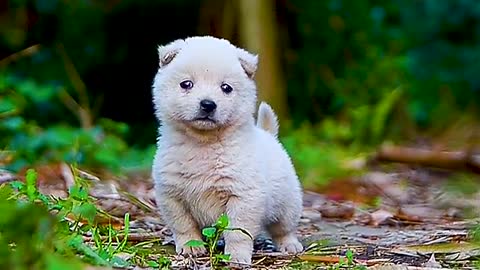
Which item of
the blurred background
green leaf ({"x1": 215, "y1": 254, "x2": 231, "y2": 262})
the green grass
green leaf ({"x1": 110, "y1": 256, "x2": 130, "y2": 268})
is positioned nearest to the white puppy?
green leaf ({"x1": 215, "y1": 254, "x2": 231, "y2": 262})

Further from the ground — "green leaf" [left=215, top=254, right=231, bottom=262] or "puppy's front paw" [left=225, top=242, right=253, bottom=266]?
"puppy's front paw" [left=225, top=242, right=253, bottom=266]

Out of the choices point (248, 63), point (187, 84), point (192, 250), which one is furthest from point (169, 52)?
point (192, 250)

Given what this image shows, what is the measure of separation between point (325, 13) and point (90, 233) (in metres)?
6.78

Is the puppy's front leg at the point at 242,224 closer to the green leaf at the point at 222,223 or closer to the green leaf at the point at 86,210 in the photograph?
the green leaf at the point at 222,223

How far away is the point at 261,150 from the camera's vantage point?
12.2 ft

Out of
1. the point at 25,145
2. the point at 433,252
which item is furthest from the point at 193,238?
the point at 25,145

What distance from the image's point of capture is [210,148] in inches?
144

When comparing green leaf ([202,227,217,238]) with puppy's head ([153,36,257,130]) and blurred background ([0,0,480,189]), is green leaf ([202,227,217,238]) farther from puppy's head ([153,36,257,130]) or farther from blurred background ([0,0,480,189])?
blurred background ([0,0,480,189])

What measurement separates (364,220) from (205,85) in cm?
173

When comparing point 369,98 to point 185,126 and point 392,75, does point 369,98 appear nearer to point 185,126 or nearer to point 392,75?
point 392,75

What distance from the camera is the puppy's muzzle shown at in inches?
138

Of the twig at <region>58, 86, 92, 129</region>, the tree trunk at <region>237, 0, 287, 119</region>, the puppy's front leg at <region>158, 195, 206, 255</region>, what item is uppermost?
the tree trunk at <region>237, 0, 287, 119</region>

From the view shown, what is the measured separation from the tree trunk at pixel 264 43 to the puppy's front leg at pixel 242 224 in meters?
5.66

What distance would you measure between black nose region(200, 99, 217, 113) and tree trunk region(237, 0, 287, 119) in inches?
224
